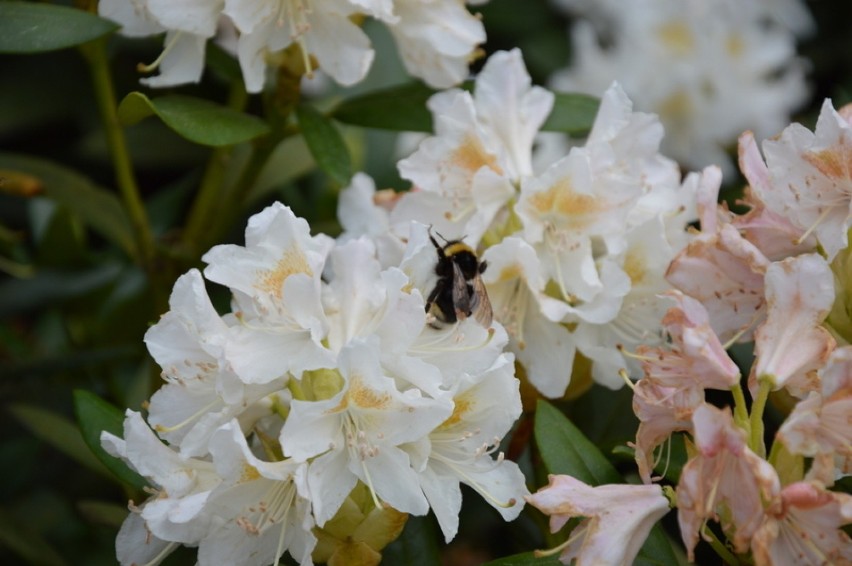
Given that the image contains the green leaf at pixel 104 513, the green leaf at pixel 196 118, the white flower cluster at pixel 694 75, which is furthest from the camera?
the white flower cluster at pixel 694 75

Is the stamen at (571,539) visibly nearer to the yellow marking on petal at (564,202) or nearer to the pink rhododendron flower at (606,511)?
the pink rhododendron flower at (606,511)

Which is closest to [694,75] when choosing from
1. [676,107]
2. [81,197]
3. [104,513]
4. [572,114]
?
[676,107]

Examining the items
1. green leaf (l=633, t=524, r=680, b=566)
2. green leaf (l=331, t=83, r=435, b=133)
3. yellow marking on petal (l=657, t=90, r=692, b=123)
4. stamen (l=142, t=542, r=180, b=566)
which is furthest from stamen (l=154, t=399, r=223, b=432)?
yellow marking on petal (l=657, t=90, r=692, b=123)

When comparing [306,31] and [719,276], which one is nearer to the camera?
[719,276]

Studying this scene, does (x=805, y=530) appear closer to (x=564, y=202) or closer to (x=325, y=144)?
(x=564, y=202)

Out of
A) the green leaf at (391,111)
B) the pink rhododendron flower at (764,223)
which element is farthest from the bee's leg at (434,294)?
the green leaf at (391,111)

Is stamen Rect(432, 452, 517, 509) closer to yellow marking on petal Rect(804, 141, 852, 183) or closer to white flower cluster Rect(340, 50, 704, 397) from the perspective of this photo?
white flower cluster Rect(340, 50, 704, 397)

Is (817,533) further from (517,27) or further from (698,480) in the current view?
(517,27)
